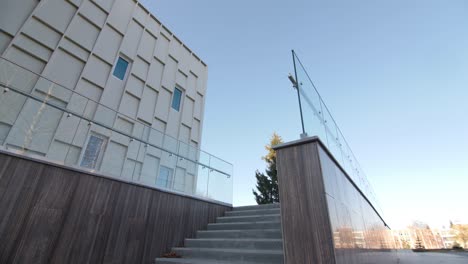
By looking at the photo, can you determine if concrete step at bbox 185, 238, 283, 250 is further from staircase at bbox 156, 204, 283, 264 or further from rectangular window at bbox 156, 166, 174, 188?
rectangular window at bbox 156, 166, 174, 188

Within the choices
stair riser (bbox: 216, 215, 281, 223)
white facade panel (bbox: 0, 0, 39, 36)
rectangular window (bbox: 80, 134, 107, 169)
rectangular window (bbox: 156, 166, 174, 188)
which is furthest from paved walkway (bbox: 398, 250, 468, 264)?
white facade panel (bbox: 0, 0, 39, 36)

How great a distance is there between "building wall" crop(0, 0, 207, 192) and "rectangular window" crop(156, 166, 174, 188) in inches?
4.1

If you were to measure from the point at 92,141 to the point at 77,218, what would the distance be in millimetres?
1785

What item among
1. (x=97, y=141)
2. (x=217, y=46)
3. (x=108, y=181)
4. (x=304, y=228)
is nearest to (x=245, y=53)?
(x=217, y=46)

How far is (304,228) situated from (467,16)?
6.92 m

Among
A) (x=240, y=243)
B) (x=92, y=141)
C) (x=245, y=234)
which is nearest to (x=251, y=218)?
(x=245, y=234)

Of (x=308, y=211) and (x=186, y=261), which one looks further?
(x=186, y=261)

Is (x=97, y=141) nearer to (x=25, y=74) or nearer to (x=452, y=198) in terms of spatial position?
(x=25, y=74)

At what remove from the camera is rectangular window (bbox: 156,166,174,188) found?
434 cm

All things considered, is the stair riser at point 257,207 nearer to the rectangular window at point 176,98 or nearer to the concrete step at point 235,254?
the concrete step at point 235,254

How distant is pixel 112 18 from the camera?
831 cm

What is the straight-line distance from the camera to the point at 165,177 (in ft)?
15.0

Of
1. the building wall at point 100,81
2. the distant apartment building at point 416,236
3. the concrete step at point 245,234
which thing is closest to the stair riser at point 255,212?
the concrete step at point 245,234

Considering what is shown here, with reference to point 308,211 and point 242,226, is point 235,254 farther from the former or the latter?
point 308,211
